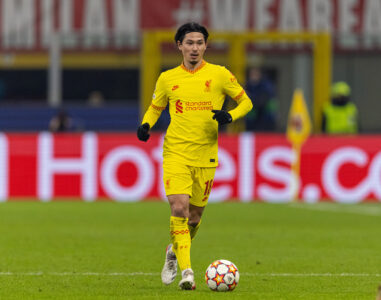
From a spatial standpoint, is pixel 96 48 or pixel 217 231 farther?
pixel 96 48

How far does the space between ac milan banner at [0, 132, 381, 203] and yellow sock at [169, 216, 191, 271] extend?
11.8 metres

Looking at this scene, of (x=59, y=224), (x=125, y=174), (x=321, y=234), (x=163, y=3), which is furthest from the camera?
(x=163, y=3)

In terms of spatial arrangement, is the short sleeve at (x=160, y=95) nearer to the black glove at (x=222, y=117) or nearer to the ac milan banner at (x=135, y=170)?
the black glove at (x=222, y=117)

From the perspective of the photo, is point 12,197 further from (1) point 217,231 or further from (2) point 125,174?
(1) point 217,231

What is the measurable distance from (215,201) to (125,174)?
169cm

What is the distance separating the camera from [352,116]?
21859mm

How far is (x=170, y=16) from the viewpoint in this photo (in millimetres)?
27922

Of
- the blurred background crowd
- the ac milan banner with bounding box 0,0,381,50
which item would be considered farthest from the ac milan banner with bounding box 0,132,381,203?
the ac milan banner with bounding box 0,0,381,50

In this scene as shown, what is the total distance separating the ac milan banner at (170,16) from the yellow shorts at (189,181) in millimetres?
18258

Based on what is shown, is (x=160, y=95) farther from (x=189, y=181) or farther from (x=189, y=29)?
(x=189, y=181)

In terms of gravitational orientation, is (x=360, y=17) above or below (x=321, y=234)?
above

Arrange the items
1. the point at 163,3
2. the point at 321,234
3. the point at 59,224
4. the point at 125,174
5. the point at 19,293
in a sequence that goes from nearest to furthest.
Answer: the point at 19,293 → the point at 321,234 → the point at 59,224 → the point at 125,174 → the point at 163,3

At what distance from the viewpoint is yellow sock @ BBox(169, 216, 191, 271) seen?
943cm

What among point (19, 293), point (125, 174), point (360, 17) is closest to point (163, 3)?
point (360, 17)
